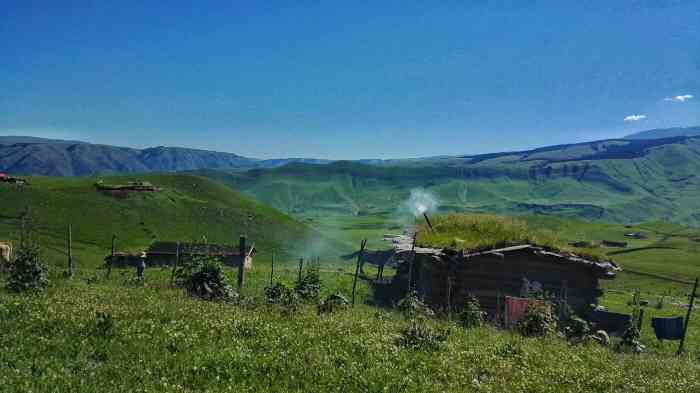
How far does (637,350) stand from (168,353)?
18.3 meters

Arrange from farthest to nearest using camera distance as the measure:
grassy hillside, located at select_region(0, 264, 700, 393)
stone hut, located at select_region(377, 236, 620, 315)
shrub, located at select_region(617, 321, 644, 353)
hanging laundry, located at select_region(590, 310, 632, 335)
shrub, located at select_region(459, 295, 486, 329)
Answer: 1. hanging laundry, located at select_region(590, 310, 632, 335)
2. stone hut, located at select_region(377, 236, 620, 315)
3. shrub, located at select_region(617, 321, 644, 353)
4. shrub, located at select_region(459, 295, 486, 329)
5. grassy hillside, located at select_region(0, 264, 700, 393)

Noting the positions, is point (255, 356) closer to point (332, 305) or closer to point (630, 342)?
point (332, 305)

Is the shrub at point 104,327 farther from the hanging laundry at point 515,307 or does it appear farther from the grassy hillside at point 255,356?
the hanging laundry at point 515,307

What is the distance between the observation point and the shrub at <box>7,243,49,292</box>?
50.0ft

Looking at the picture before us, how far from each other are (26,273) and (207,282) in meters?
5.39

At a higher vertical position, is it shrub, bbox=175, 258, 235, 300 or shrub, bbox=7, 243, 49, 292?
shrub, bbox=7, 243, 49, 292

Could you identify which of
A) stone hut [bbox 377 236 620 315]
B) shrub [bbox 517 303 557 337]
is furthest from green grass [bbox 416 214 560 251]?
shrub [bbox 517 303 557 337]

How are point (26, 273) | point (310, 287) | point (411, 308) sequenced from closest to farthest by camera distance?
point (26, 273)
point (411, 308)
point (310, 287)

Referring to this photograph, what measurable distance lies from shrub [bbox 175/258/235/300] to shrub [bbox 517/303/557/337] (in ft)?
32.2

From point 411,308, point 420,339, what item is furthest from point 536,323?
point 420,339

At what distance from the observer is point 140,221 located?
76.8 metres

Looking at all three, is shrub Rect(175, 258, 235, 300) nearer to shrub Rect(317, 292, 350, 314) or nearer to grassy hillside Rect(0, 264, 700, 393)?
grassy hillside Rect(0, 264, 700, 393)

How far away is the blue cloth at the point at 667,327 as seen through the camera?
82.1 feet

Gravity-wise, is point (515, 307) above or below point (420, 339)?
below
